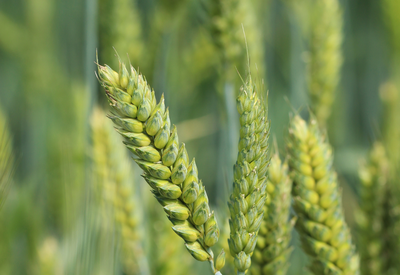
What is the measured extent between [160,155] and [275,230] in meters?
0.20

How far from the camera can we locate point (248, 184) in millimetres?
407

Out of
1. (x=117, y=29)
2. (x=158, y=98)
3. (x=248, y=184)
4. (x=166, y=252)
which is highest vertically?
(x=117, y=29)

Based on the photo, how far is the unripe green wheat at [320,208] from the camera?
0.51 meters

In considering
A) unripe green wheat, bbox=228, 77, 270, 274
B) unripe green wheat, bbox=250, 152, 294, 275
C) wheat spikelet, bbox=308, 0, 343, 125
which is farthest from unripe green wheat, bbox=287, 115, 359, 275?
wheat spikelet, bbox=308, 0, 343, 125

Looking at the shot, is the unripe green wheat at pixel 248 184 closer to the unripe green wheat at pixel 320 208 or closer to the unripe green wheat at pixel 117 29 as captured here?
the unripe green wheat at pixel 320 208

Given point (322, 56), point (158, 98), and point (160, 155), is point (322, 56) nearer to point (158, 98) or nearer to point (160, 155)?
point (158, 98)

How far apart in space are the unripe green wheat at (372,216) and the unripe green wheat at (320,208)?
0.16 m

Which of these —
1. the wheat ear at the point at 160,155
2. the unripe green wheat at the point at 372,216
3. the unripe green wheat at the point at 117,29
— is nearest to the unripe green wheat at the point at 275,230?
the wheat ear at the point at 160,155

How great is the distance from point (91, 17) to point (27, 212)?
1.52 ft

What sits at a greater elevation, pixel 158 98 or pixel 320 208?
pixel 158 98

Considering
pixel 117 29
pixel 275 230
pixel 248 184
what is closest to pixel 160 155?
pixel 248 184

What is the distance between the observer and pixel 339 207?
1.73 ft

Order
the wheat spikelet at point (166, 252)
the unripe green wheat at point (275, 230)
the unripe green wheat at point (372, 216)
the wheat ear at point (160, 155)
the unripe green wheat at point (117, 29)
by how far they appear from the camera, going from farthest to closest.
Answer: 1. the unripe green wheat at point (117, 29)
2. the wheat spikelet at point (166, 252)
3. the unripe green wheat at point (372, 216)
4. the unripe green wheat at point (275, 230)
5. the wheat ear at point (160, 155)

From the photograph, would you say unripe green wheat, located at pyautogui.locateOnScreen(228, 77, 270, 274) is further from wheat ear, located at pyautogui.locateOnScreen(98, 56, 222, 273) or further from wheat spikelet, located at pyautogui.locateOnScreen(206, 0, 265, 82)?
wheat spikelet, located at pyautogui.locateOnScreen(206, 0, 265, 82)
